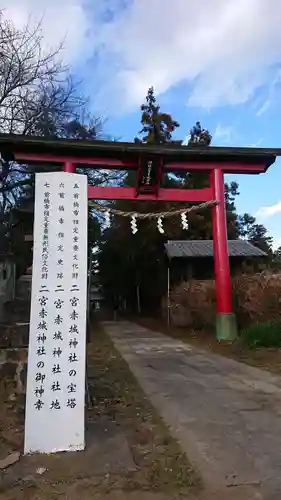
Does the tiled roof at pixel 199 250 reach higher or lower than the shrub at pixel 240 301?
higher

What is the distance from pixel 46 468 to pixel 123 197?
28.3 ft

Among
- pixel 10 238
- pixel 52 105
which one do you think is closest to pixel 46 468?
pixel 52 105

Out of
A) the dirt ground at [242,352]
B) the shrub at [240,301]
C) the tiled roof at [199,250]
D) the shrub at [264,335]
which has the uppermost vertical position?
the tiled roof at [199,250]

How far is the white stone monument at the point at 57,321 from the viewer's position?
387 cm

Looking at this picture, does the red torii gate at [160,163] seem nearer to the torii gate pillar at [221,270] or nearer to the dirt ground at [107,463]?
the torii gate pillar at [221,270]

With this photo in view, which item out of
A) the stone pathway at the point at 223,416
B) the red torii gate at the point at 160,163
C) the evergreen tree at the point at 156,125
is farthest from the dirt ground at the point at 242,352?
the evergreen tree at the point at 156,125

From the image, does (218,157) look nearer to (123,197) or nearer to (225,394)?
Answer: (123,197)

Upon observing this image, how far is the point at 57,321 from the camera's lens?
4062 millimetres

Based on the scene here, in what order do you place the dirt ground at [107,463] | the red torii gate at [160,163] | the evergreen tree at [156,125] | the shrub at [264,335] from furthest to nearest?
the evergreen tree at [156,125]
the red torii gate at [160,163]
the shrub at [264,335]
the dirt ground at [107,463]

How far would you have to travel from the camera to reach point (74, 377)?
3.98 meters

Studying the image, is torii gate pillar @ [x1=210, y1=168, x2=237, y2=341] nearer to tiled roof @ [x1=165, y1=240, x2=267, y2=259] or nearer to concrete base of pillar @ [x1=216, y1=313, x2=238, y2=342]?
concrete base of pillar @ [x1=216, y1=313, x2=238, y2=342]

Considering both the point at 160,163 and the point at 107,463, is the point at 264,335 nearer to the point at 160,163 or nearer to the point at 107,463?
the point at 160,163

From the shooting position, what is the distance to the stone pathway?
3.31 m

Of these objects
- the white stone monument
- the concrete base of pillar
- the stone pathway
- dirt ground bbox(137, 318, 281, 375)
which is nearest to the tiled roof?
dirt ground bbox(137, 318, 281, 375)
